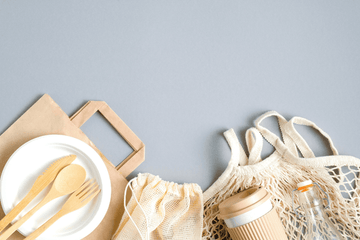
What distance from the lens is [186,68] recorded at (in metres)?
0.81

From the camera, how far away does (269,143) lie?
830mm

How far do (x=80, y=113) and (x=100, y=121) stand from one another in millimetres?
62

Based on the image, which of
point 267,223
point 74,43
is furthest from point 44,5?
point 267,223

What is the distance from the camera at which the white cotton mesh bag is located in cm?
78

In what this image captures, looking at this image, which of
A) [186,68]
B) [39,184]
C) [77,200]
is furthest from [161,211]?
[186,68]

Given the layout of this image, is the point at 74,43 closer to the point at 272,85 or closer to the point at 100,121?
the point at 100,121

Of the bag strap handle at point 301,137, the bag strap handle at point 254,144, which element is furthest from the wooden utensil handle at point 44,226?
the bag strap handle at point 301,137

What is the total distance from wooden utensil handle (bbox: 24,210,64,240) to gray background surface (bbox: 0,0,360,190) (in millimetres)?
209

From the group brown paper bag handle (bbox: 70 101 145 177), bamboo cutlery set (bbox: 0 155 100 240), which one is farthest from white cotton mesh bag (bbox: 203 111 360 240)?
bamboo cutlery set (bbox: 0 155 100 240)

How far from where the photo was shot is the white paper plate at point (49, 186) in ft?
2.22

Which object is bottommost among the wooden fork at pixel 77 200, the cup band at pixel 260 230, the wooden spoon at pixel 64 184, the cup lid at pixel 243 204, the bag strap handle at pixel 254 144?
the cup band at pixel 260 230

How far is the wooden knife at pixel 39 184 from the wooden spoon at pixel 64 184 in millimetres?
14

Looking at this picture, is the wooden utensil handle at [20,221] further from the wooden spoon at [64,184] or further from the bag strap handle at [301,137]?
the bag strap handle at [301,137]

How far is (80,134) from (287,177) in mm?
644
